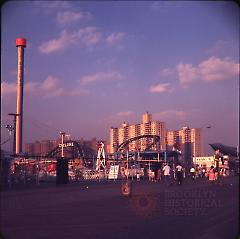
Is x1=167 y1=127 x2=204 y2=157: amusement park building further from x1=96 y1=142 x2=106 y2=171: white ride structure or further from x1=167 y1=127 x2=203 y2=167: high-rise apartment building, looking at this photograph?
x1=96 y1=142 x2=106 y2=171: white ride structure

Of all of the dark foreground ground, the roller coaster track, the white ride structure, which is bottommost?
the dark foreground ground

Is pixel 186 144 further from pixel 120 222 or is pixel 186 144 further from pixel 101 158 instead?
pixel 120 222

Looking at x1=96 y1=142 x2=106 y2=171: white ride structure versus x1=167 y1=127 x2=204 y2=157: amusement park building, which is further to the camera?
x1=96 y1=142 x2=106 y2=171: white ride structure

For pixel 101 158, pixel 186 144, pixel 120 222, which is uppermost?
pixel 186 144

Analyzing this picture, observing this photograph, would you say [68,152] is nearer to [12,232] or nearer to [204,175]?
[204,175]

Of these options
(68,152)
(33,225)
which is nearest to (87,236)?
(33,225)

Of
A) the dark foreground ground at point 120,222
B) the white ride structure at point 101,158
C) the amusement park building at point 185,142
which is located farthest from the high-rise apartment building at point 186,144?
the dark foreground ground at point 120,222

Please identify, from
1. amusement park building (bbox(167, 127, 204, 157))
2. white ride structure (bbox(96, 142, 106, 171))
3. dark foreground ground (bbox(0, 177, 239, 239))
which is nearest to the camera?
dark foreground ground (bbox(0, 177, 239, 239))

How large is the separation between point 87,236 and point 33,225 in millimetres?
1307

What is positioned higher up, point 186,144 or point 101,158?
point 186,144

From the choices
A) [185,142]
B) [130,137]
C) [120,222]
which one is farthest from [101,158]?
[120,222]

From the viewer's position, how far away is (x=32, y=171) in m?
22.5

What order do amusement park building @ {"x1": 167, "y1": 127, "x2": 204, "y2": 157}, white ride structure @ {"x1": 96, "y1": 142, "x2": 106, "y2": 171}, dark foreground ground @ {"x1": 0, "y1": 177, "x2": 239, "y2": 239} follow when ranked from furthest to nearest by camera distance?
white ride structure @ {"x1": 96, "y1": 142, "x2": 106, "y2": 171}, amusement park building @ {"x1": 167, "y1": 127, "x2": 204, "y2": 157}, dark foreground ground @ {"x1": 0, "y1": 177, "x2": 239, "y2": 239}

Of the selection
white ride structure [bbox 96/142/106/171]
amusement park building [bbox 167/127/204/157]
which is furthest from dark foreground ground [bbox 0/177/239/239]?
white ride structure [bbox 96/142/106/171]
